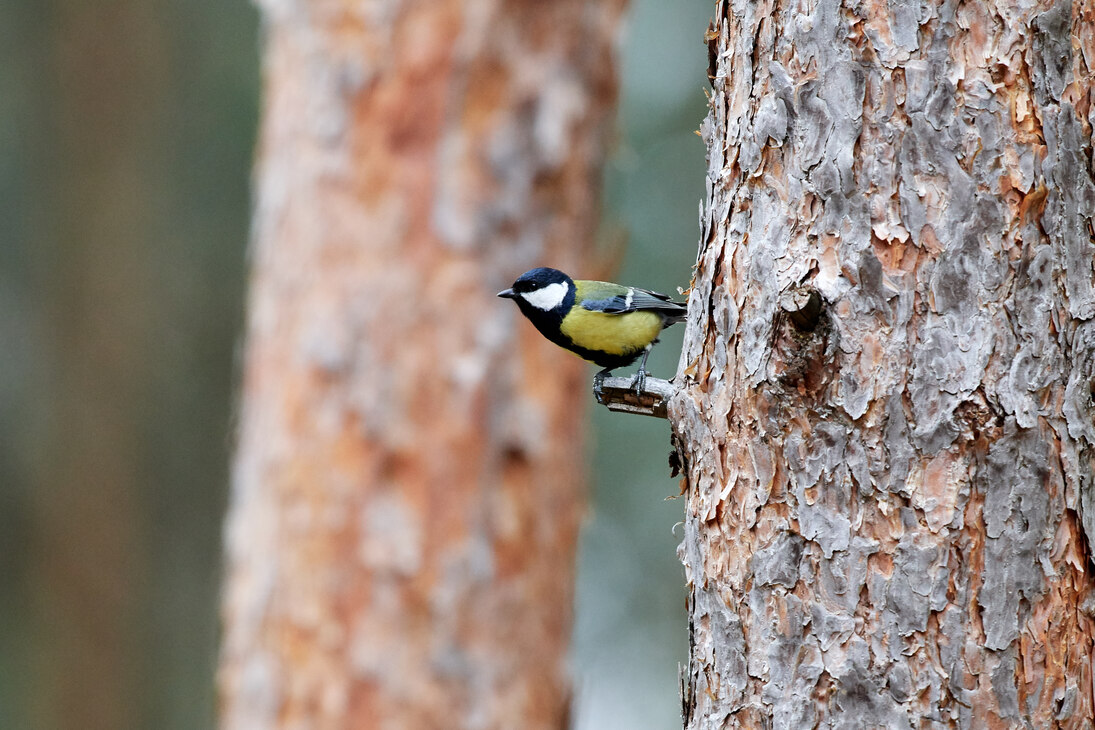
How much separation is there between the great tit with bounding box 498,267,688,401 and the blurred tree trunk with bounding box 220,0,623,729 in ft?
2.30

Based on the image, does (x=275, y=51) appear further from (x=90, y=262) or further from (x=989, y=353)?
(x=989, y=353)

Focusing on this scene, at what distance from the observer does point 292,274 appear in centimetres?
394

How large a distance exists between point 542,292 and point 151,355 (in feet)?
12.3

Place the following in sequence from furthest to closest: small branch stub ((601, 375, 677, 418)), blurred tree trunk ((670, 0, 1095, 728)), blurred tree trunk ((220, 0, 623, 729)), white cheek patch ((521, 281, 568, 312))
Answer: blurred tree trunk ((220, 0, 623, 729)) < white cheek patch ((521, 281, 568, 312)) < small branch stub ((601, 375, 677, 418)) < blurred tree trunk ((670, 0, 1095, 728))

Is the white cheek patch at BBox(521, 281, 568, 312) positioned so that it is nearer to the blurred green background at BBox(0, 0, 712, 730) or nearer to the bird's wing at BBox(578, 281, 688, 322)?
the bird's wing at BBox(578, 281, 688, 322)

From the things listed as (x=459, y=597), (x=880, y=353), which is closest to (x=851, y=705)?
(x=880, y=353)

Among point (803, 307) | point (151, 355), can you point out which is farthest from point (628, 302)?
point (151, 355)

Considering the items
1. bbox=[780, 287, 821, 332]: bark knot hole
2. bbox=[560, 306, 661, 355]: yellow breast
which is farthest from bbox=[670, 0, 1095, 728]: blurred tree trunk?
bbox=[560, 306, 661, 355]: yellow breast

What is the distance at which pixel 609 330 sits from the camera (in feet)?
10.2

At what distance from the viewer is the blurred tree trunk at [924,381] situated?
1.54 metres

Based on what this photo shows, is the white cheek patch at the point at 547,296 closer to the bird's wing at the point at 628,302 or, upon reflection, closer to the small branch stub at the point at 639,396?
the bird's wing at the point at 628,302

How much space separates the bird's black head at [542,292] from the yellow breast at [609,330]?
0.08 meters

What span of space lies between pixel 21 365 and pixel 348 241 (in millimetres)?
3778

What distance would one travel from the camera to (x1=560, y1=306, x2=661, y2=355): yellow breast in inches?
122
